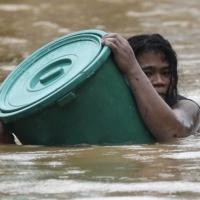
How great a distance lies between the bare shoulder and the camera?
16.4 feet

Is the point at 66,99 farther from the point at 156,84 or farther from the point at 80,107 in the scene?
the point at 156,84

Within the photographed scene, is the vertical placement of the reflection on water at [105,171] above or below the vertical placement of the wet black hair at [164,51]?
below

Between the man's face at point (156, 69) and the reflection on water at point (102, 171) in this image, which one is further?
the man's face at point (156, 69)

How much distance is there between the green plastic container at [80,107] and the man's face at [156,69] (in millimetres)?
490

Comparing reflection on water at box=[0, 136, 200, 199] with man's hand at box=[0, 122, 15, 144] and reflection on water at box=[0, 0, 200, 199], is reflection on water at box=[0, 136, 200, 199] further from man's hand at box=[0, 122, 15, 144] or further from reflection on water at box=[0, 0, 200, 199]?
man's hand at box=[0, 122, 15, 144]

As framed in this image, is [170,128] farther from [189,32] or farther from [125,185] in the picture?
[189,32]

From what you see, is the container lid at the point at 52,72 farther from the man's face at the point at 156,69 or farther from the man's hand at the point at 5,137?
the man's face at the point at 156,69

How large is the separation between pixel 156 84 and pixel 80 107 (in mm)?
904

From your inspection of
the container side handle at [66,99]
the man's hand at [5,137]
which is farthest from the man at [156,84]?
the man's hand at [5,137]

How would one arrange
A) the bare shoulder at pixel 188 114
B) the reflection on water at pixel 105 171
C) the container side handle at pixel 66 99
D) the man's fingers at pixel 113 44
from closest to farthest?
the reflection on water at pixel 105 171
the container side handle at pixel 66 99
the man's fingers at pixel 113 44
the bare shoulder at pixel 188 114

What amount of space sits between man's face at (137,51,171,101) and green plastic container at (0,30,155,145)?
49 cm

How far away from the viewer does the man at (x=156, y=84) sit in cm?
461

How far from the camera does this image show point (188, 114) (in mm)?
5113

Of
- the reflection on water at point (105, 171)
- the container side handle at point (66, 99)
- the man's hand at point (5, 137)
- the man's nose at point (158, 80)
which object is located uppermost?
the container side handle at point (66, 99)
